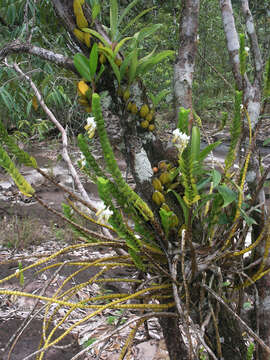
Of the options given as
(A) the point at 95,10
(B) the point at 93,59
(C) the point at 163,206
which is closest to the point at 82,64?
(B) the point at 93,59

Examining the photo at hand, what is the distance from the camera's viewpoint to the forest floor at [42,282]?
1598mm

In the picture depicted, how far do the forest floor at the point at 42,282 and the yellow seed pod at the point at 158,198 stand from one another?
273 millimetres

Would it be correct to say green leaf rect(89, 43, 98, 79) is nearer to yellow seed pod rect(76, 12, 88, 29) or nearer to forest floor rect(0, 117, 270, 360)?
yellow seed pod rect(76, 12, 88, 29)

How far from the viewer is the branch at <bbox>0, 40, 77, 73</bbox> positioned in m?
0.85

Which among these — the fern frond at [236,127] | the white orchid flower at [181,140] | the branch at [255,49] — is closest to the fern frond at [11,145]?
the white orchid flower at [181,140]

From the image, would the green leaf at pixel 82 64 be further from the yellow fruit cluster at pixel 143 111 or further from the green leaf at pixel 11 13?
the green leaf at pixel 11 13

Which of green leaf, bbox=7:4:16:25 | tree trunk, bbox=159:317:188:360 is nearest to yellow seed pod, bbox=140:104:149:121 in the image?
tree trunk, bbox=159:317:188:360

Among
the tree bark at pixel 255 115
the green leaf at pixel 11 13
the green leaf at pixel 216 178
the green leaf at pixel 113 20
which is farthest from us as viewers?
the green leaf at pixel 11 13

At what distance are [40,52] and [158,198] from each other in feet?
A: 1.79

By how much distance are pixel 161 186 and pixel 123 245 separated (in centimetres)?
17

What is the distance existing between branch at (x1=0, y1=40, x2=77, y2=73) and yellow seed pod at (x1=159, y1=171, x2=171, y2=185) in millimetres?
361

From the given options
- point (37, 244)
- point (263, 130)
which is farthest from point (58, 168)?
point (263, 130)

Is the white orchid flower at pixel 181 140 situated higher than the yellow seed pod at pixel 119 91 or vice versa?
the yellow seed pod at pixel 119 91

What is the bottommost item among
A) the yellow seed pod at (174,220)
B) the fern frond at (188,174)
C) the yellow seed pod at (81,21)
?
the yellow seed pod at (174,220)
